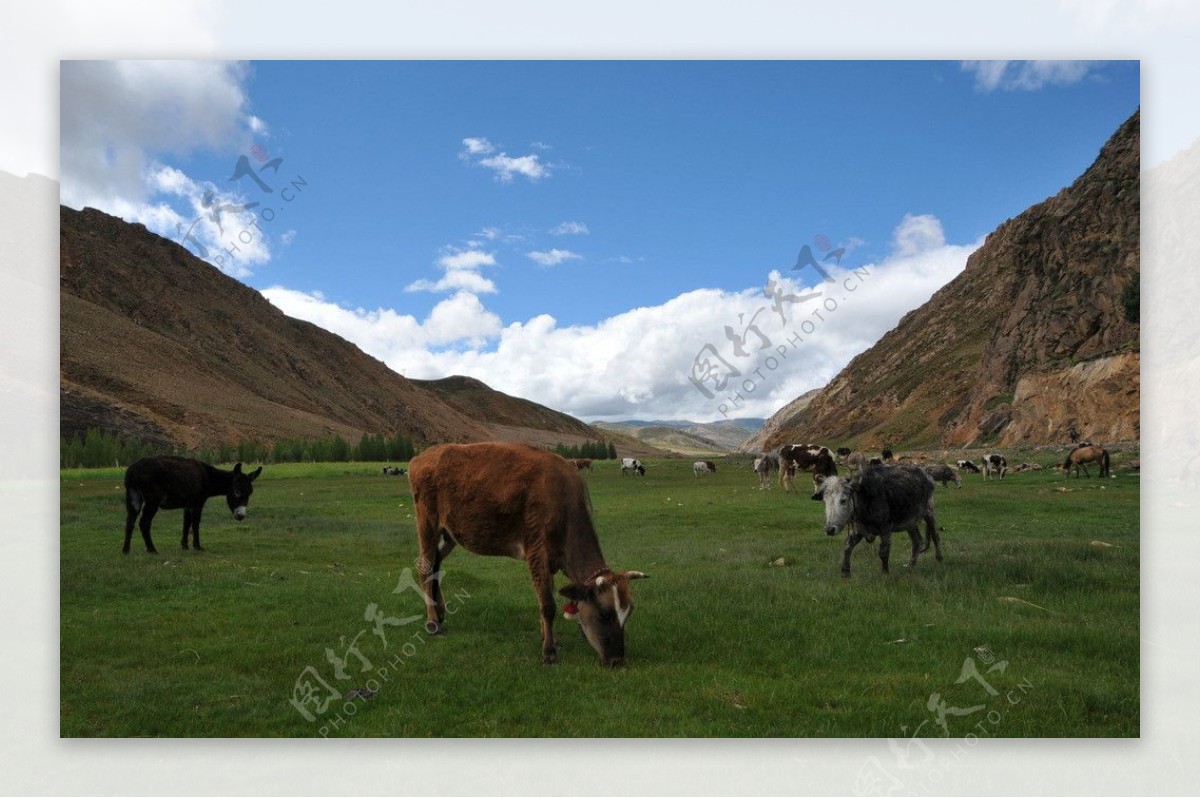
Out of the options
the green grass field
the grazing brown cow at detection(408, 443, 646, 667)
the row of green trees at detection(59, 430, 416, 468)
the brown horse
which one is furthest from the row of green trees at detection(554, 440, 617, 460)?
the brown horse

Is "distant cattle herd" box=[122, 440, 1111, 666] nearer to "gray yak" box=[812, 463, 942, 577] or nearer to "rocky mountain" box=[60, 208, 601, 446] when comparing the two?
"gray yak" box=[812, 463, 942, 577]

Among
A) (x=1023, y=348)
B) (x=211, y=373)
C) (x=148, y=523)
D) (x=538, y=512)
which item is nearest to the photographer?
(x=538, y=512)

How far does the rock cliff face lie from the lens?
973 cm

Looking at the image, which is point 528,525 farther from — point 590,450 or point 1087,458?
point 1087,458

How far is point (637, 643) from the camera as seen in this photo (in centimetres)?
623

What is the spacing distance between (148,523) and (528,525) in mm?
6900

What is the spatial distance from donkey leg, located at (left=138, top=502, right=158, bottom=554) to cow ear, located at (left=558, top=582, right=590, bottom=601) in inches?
283

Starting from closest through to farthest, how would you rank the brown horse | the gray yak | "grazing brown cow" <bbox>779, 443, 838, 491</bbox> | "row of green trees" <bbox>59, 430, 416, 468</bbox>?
the gray yak < "row of green trees" <bbox>59, 430, 416, 468</bbox> < the brown horse < "grazing brown cow" <bbox>779, 443, 838, 491</bbox>

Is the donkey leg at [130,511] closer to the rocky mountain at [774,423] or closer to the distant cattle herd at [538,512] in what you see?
the distant cattle herd at [538,512]

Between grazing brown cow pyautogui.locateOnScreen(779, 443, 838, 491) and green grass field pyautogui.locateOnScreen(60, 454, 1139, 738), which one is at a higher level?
grazing brown cow pyautogui.locateOnScreen(779, 443, 838, 491)

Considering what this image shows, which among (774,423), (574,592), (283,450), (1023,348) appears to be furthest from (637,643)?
(1023,348)

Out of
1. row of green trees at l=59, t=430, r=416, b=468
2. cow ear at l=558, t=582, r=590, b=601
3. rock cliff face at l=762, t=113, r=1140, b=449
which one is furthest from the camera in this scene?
rock cliff face at l=762, t=113, r=1140, b=449

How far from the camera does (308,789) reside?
5852 mm

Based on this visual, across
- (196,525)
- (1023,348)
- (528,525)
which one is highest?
(1023,348)
